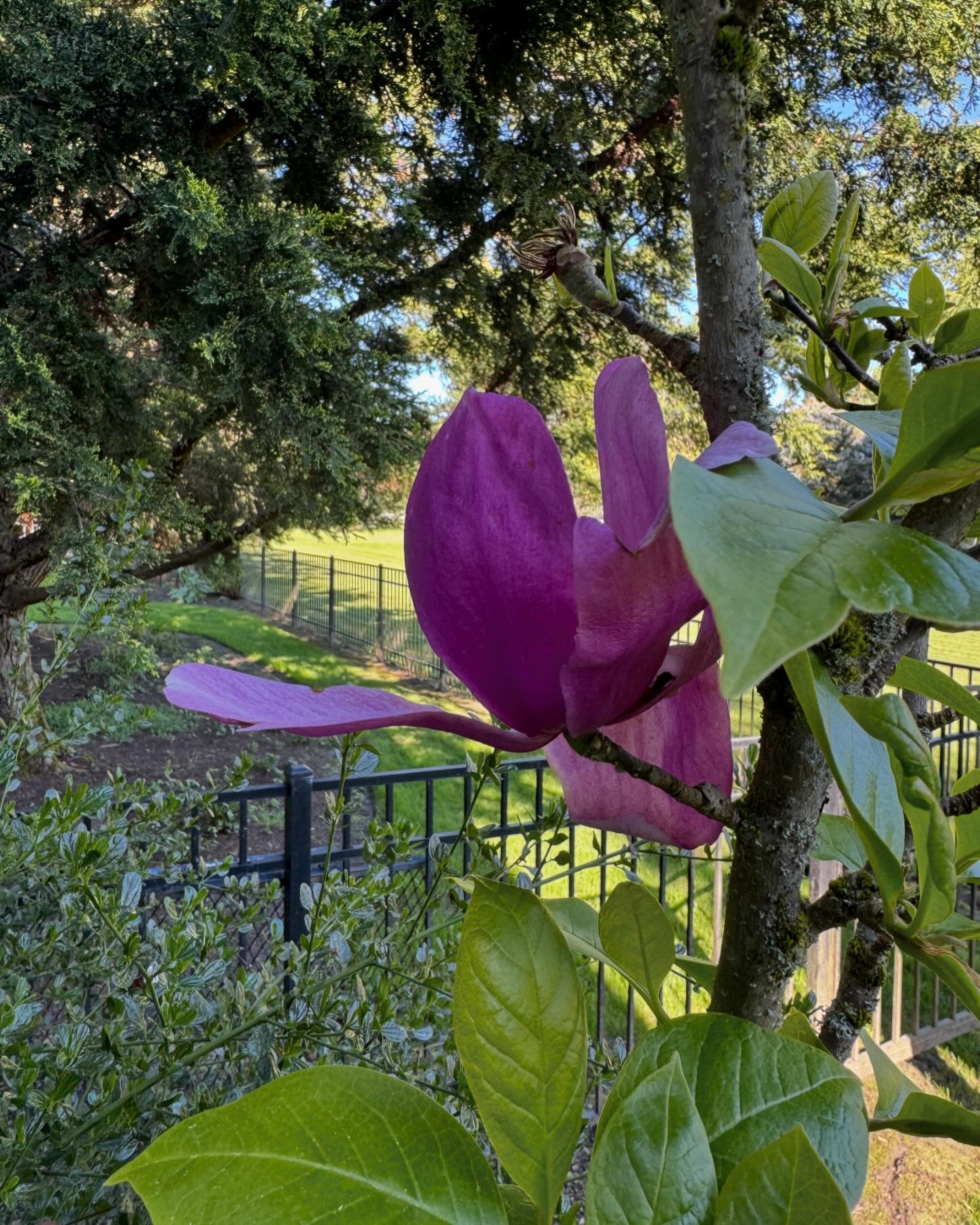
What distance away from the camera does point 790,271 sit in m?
0.39

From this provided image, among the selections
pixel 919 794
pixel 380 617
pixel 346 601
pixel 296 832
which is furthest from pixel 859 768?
pixel 346 601

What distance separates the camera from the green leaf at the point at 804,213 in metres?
0.44

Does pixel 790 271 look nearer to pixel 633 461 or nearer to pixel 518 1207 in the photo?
pixel 633 461

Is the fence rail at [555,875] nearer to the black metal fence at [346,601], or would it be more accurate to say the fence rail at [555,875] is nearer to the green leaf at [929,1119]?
the green leaf at [929,1119]

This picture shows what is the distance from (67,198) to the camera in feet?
14.4

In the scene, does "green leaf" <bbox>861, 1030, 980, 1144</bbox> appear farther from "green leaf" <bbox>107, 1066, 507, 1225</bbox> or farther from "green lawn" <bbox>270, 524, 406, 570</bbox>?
"green lawn" <bbox>270, 524, 406, 570</bbox>

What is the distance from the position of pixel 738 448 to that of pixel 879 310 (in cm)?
29

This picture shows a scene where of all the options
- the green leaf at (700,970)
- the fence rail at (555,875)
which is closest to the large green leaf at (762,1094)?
the green leaf at (700,970)

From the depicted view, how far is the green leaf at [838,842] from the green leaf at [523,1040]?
0.25 metres

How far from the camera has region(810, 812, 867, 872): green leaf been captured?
0.47m

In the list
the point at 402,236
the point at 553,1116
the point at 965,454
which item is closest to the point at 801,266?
the point at 965,454

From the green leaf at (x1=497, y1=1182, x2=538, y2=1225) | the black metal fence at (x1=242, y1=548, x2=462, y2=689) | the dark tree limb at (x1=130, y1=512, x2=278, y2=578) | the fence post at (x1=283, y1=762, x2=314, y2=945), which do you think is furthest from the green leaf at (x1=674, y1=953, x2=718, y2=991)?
the black metal fence at (x1=242, y1=548, x2=462, y2=689)

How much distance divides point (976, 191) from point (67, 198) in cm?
532

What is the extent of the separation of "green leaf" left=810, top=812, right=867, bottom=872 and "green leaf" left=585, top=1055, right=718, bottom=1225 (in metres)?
0.24
